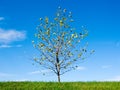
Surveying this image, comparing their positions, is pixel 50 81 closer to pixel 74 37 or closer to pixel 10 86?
pixel 10 86

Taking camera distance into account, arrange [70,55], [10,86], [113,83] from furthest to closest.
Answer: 1. [70,55]
2. [113,83]
3. [10,86]

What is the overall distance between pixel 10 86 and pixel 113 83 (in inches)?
313

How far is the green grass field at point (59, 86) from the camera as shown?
24766mm

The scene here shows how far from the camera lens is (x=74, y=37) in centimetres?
4050

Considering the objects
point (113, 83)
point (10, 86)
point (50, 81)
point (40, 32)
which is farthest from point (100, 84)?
point (40, 32)

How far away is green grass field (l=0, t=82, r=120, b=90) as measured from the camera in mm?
24766

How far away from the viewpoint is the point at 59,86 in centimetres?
2512

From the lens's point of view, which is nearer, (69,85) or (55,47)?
(69,85)

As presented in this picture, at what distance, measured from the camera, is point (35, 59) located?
40875 millimetres

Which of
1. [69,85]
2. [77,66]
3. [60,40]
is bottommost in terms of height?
[69,85]

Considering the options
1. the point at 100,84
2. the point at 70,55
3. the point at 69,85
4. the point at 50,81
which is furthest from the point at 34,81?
the point at 70,55

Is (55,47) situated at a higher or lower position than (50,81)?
higher

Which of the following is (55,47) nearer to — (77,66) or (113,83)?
(77,66)

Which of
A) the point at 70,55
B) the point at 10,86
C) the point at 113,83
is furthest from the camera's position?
the point at 70,55
